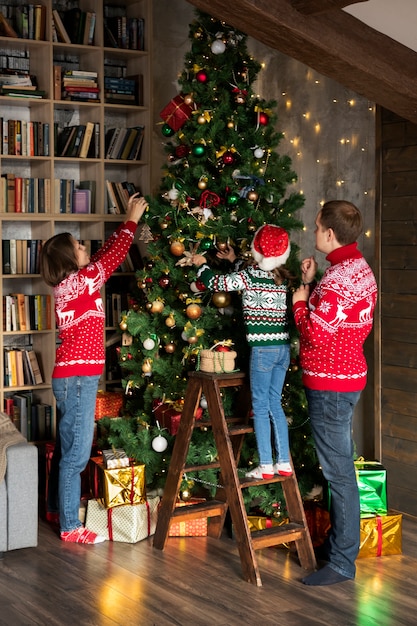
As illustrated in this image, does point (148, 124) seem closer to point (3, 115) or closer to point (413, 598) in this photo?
point (3, 115)

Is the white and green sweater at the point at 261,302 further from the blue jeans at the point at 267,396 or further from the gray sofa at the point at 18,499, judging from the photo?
the gray sofa at the point at 18,499

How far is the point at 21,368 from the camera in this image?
556 cm

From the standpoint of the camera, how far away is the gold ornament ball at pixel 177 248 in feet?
14.9

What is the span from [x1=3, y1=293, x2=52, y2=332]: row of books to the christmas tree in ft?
3.40

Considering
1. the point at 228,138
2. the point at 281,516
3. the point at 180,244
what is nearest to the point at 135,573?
the point at 281,516

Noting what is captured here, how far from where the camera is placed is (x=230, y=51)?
14.9 ft

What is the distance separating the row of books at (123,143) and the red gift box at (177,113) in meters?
1.16

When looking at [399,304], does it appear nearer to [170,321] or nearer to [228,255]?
[228,255]

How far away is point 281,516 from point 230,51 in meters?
2.25

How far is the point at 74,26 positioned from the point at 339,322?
283 cm

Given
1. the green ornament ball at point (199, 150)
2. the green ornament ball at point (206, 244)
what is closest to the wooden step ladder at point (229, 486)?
the green ornament ball at point (206, 244)

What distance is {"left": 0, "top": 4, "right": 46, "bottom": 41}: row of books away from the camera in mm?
5398

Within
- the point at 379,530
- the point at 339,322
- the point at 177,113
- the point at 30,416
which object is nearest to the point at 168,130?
the point at 177,113

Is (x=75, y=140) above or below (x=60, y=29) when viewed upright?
below
